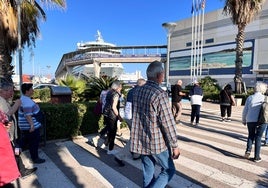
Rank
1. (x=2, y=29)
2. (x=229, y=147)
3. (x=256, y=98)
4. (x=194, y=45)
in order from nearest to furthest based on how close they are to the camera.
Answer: (x=256, y=98)
(x=229, y=147)
(x=2, y=29)
(x=194, y=45)

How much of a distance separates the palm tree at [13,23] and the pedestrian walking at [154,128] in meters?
6.48

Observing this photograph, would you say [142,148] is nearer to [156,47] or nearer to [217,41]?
[217,41]

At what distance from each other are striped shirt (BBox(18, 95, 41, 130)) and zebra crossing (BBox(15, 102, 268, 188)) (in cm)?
86

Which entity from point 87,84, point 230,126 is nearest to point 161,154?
point 230,126

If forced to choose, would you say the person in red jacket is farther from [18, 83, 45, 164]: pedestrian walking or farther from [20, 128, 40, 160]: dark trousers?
[20, 128, 40, 160]: dark trousers

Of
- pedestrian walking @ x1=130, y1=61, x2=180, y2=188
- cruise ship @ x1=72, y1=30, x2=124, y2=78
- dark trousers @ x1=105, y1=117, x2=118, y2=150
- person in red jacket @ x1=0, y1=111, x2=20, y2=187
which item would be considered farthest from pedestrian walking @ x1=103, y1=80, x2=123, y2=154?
cruise ship @ x1=72, y1=30, x2=124, y2=78

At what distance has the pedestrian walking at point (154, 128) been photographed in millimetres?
2846

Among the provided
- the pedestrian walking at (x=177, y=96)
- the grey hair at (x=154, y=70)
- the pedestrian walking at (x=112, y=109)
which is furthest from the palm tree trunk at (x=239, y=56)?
the grey hair at (x=154, y=70)

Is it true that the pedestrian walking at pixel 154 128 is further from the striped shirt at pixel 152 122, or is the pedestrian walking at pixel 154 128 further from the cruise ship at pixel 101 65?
the cruise ship at pixel 101 65

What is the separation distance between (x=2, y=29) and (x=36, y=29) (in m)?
2.74

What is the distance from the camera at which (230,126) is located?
9305 mm

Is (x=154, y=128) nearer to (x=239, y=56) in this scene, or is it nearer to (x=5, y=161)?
(x=5, y=161)

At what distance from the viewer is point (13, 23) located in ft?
30.5

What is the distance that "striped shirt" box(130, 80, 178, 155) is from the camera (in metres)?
2.84
